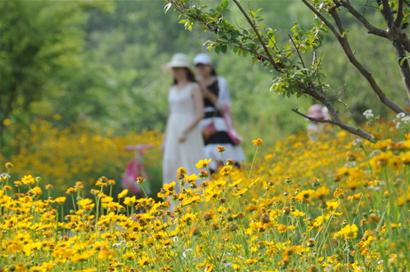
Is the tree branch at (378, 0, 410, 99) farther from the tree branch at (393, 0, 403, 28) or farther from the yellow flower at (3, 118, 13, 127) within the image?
the yellow flower at (3, 118, 13, 127)

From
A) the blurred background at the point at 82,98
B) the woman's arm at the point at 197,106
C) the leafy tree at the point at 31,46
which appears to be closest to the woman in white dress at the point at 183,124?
the woman's arm at the point at 197,106

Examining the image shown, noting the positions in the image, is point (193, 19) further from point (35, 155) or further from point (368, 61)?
point (368, 61)

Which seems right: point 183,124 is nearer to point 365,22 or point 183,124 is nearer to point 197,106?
point 197,106

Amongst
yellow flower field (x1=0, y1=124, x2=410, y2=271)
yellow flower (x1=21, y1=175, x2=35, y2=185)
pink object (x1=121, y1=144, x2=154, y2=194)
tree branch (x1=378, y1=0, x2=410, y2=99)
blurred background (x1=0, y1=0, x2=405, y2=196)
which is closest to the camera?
yellow flower field (x1=0, y1=124, x2=410, y2=271)

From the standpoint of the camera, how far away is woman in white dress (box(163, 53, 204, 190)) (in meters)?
8.82

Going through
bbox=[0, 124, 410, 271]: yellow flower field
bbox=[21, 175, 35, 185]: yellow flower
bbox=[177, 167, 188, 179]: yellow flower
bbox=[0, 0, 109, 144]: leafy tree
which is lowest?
bbox=[0, 124, 410, 271]: yellow flower field

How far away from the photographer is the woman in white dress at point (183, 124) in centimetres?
882

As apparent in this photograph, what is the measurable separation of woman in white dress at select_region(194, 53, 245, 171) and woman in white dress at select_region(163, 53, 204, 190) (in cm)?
26

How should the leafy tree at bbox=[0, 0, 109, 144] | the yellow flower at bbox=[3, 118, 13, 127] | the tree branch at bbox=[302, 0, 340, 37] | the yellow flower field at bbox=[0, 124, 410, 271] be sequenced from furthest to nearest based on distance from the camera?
1. the leafy tree at bbox=[0, 0, 109, 144]
2. the yellow flower at bbox=[3, 118, 13, 127]
3. the tree branch at bbox=[302, 0, 340, 37]
4. the yellow flower field at bbox=[0, 124, 410, 271]

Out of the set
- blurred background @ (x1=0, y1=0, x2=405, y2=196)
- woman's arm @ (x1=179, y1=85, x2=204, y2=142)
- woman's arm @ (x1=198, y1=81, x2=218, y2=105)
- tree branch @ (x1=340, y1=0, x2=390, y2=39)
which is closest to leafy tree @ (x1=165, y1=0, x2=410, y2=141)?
tree branch @ (x1=340, y1=0, x2=390, y2=39)

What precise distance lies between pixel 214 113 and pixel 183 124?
49 centimetres

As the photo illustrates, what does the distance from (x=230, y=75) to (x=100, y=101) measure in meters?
9.34

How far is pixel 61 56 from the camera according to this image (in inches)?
517

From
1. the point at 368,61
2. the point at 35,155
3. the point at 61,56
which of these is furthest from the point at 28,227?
the point at 368,61
